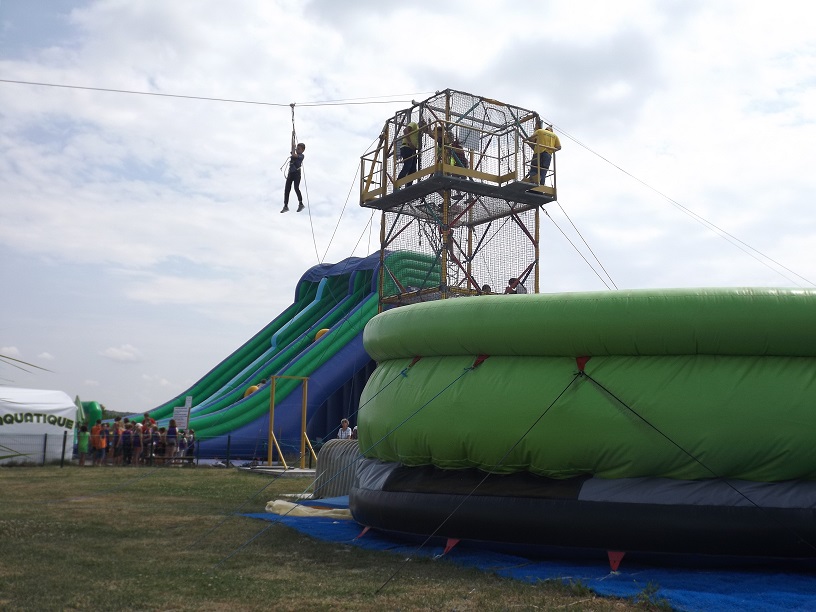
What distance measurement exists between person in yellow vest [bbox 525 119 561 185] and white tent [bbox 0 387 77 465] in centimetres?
1031

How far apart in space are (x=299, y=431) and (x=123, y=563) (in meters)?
11.8

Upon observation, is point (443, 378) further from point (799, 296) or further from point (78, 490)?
point (78, 490)

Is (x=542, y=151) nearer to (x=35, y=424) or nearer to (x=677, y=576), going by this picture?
(x=677, y=576)

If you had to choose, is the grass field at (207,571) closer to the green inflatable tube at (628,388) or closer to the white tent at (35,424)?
the green inflatable tube at (628,388)

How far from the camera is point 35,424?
15.4m

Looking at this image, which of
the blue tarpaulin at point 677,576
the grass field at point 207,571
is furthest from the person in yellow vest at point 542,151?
the blue tarpaulin at point 677,576

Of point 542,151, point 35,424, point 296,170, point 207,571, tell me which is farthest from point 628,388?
point 35,424

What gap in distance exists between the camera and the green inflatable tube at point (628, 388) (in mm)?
4617

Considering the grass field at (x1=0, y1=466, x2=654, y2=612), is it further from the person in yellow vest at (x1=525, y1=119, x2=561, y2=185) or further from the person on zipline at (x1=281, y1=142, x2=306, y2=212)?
the person in yellow vest at (x1=525, y1=119, x2=561, y2=185)

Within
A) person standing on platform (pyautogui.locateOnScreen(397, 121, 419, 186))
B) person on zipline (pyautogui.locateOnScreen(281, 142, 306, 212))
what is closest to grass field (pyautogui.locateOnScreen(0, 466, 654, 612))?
person on zipline (pyautogui.locateOnScreen(281, 142, 306, 212))

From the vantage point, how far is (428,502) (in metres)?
5.36

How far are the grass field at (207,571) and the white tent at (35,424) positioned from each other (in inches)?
311

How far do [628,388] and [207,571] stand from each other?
2.79 meters

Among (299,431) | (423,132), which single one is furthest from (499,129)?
(299,431)
